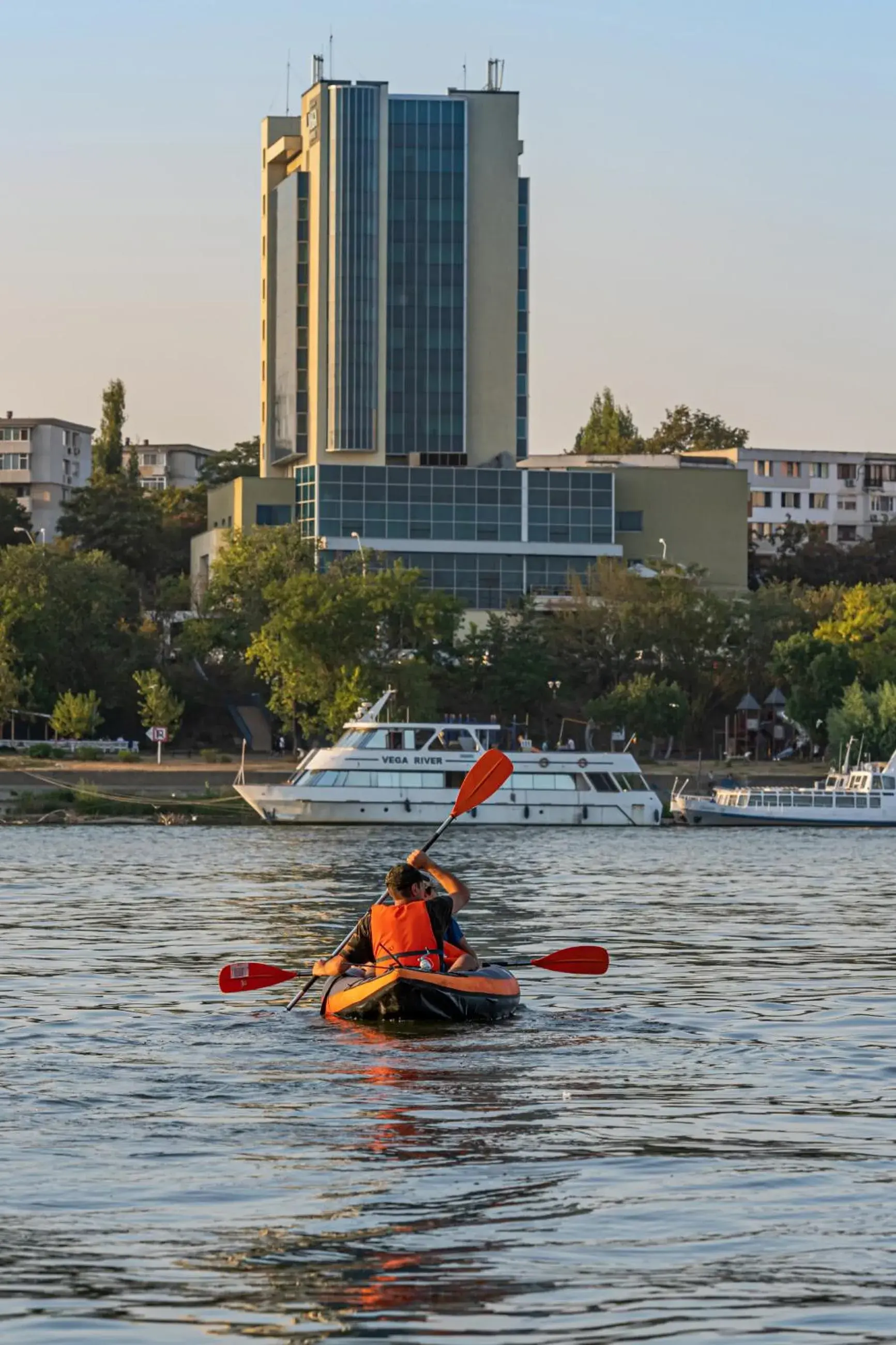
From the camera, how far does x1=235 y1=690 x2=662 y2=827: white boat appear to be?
76.1 m

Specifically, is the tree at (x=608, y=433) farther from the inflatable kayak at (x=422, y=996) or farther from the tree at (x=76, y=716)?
the inflatable kayak at (x=422, y=996)

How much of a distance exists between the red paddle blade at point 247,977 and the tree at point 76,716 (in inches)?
2917

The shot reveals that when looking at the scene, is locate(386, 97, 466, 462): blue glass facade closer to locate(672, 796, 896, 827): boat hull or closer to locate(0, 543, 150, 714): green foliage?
locate(0, 543, 150, 714): green foliage

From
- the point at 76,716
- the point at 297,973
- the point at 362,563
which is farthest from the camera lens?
the point at 362,563

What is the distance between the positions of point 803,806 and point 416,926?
60877 mm

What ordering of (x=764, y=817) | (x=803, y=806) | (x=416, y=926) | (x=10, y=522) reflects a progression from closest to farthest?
(x=416, y=926), (x=764, y=817), (x=803, y=806), (x=10, y=522)

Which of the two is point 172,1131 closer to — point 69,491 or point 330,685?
point 330,685

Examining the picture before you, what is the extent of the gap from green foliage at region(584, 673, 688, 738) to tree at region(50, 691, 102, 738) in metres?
22.2

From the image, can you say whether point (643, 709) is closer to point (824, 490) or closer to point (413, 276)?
point (413, 276)

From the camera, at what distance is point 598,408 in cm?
16825

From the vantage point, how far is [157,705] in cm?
9888

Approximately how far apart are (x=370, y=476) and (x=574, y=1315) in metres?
109

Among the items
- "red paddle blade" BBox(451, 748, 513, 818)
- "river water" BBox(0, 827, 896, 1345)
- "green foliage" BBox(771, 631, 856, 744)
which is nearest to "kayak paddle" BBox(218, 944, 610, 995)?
"river water" BBox(0, 827, 896, 1345)

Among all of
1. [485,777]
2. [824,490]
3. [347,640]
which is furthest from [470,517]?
[485,777]
